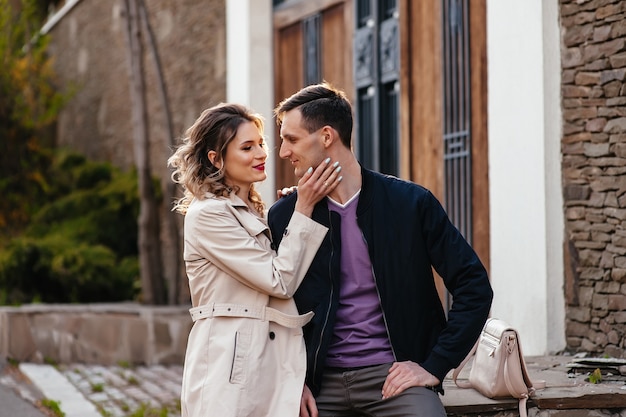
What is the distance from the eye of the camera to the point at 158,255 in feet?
38.6

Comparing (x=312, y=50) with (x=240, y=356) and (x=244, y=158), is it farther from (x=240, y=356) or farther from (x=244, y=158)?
(x=240, y=356)

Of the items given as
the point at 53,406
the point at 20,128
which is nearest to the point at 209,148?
the point at 53,406

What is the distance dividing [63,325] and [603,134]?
6.30 meters

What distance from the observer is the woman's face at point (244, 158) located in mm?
3959

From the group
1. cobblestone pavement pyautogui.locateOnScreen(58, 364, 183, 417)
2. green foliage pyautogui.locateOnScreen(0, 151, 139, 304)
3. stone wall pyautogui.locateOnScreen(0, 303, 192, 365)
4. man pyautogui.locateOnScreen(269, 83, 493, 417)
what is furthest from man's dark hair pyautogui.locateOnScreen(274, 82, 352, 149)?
green foliage pyautogui.locateOnScreen(0, 151, 139, 304)

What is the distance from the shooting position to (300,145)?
383 centimetres

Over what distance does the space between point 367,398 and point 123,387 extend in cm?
545

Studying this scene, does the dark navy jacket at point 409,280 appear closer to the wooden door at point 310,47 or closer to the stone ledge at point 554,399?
the stone ledge at point 554,399

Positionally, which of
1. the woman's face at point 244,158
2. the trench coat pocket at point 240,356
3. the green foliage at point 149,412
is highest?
the woman's face at point 244,158

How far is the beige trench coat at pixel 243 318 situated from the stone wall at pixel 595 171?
280 centimetres

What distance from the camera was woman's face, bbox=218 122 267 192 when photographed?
13.0ft

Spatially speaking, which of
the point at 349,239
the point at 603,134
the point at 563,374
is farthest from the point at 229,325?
the point at 603,134

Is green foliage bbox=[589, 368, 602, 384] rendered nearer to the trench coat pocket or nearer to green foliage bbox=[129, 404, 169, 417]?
the trench coat pocket

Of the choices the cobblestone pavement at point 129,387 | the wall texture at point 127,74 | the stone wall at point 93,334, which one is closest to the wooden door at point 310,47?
the wall texture at point 127,74
